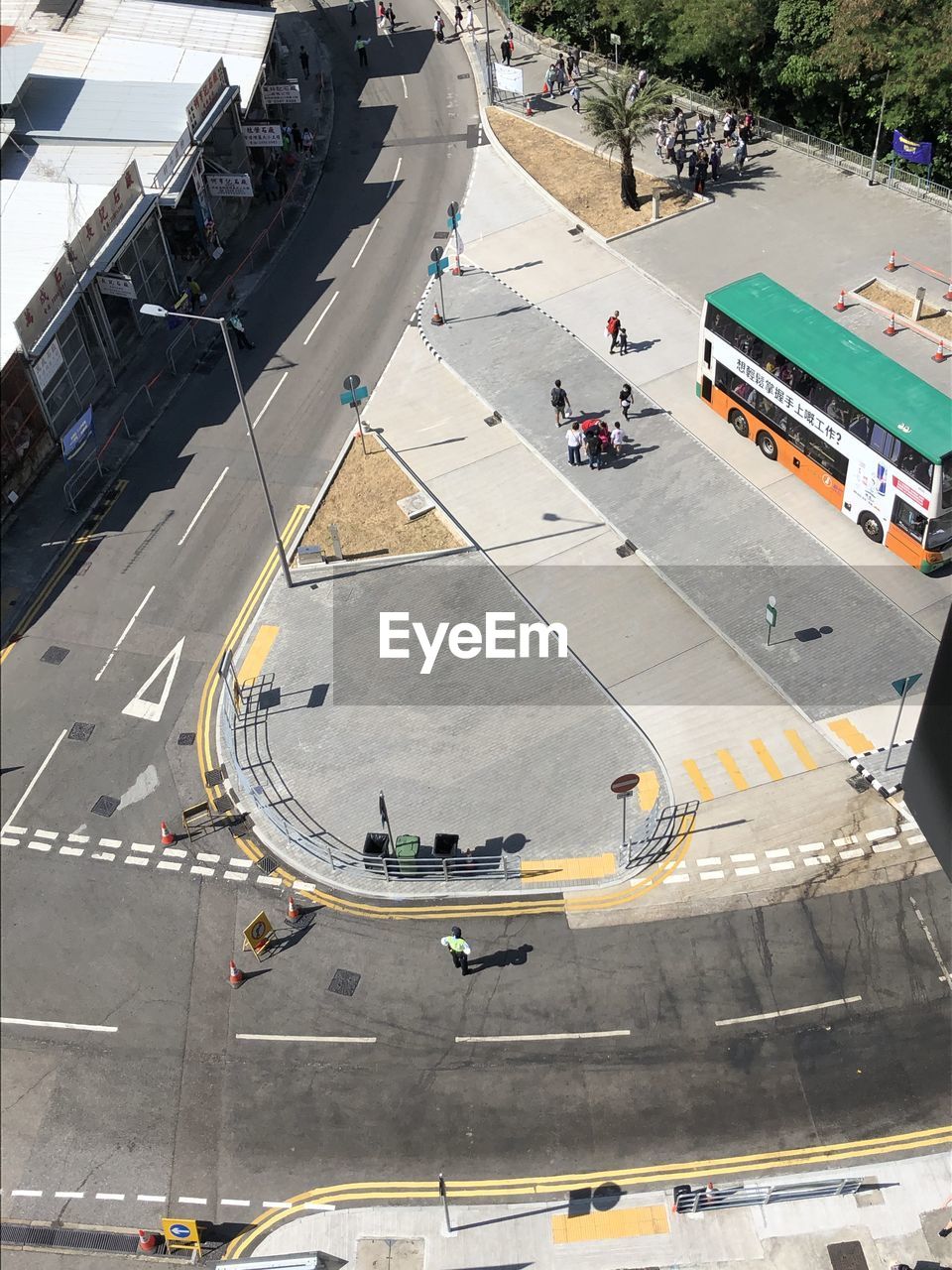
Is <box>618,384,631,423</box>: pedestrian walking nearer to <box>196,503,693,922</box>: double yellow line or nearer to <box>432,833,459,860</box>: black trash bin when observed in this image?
<box>196,503,693,922</box>: double yellow line

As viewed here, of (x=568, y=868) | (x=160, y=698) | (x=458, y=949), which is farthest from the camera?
(x=160, y=698)

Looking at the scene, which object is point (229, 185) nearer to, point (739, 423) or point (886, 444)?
point (739, 423)

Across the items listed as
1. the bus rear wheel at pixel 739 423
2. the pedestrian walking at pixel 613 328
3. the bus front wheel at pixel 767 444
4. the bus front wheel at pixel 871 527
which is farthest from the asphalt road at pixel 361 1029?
the pedestrian walking at pixel 613 328

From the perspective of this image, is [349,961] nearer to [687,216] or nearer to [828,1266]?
[828,1266]

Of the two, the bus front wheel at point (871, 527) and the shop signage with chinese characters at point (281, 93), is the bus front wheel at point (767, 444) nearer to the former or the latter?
the bus front wheel at point (871, 527)

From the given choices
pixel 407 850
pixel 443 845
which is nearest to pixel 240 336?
pixel 407 850

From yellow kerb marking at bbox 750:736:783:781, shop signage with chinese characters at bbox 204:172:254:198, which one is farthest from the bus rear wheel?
shop signage with chinese characters at bbox 204:172:254:198

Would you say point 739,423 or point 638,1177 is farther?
point 739,423

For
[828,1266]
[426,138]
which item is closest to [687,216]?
[426,138]
